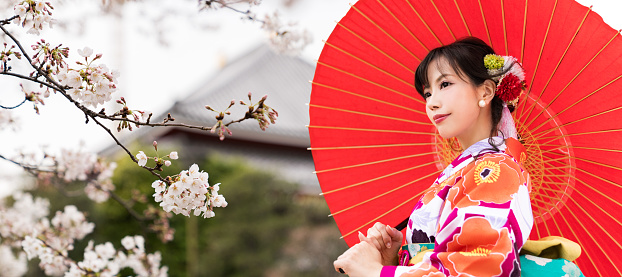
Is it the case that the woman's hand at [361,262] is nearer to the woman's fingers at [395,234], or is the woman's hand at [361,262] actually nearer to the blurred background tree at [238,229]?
the woman's fingers at [395,234]

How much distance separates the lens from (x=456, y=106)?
1550 mm

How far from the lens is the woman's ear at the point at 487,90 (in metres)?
1.58

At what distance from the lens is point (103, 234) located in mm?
7688

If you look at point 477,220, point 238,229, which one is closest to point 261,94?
point 238,229

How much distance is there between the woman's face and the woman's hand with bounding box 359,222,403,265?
341 mm

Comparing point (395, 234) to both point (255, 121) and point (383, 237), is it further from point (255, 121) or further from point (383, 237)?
point (255, 121)

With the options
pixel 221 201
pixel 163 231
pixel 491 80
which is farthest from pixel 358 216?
pixel 163 231

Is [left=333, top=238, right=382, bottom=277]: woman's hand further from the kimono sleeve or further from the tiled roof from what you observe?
the tiled roof

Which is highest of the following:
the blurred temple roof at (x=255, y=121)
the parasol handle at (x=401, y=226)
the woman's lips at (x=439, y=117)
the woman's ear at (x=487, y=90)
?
the blurred temple roof at (x=255, y=121)

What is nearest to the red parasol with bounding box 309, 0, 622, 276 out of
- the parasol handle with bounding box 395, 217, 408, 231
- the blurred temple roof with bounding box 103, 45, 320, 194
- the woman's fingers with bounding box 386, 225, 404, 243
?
the parasol handle with bounding box 395, 217, 408, 231

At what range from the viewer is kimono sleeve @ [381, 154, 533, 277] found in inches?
49.7

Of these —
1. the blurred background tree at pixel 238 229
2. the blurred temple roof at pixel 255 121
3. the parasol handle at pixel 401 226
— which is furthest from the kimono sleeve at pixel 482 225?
the blurred temple roof at pixel 255 121

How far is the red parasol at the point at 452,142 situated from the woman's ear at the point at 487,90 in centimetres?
14

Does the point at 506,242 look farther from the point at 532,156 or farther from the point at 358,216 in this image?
the point at 358,216
